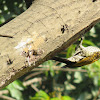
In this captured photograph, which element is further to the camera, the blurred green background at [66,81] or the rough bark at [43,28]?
the blurred green background at [66,81]

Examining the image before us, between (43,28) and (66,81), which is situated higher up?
(43,28)

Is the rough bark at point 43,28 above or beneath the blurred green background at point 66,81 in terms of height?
above

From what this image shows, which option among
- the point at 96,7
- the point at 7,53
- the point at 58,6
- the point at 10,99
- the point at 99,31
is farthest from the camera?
the point at 99,31

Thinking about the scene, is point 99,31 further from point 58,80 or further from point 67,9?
point 67,9

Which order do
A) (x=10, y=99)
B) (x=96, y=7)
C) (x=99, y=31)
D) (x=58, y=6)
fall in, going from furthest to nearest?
(x=99, y=31) < (x=10, y=99) < (x=96, y=7) < (x=58, y=6)

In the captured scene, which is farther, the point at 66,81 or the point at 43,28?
the point at 66,81

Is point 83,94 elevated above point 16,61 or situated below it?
below

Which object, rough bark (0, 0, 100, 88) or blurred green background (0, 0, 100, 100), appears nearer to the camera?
rough bark (0, 0, 100, 88)

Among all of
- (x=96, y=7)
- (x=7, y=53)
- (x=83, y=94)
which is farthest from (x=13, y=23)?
(x=83, y=94)
